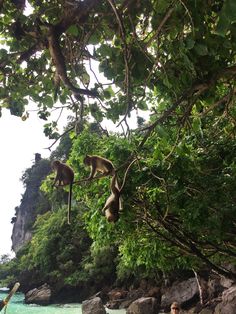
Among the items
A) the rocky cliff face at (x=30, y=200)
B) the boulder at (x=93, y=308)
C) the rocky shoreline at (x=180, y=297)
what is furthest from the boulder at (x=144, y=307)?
the rocky cliff face at (x=30, y=200)

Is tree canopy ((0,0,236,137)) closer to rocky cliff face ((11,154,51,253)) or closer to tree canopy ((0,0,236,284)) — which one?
tree canopy ((0,0,236,284))

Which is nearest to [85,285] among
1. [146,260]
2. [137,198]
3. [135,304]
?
[135,304]

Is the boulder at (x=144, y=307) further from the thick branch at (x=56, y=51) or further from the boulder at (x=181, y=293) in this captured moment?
the thick branch at (x=56, y=51)

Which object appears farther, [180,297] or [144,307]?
[180,297]

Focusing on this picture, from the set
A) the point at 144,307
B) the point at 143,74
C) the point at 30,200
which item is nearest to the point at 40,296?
the point at 144,307

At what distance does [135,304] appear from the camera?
14.7m

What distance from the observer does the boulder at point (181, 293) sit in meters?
16.3

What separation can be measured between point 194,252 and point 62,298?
21.4m

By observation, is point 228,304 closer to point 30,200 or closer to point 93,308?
point 93,308

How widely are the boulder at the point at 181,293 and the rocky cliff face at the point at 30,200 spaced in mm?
26957

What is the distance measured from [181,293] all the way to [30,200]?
3268cm

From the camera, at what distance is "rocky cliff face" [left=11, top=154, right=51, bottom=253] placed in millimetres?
44562

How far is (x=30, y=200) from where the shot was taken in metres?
46.5

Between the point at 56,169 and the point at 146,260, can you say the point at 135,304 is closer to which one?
the point at 146,260
